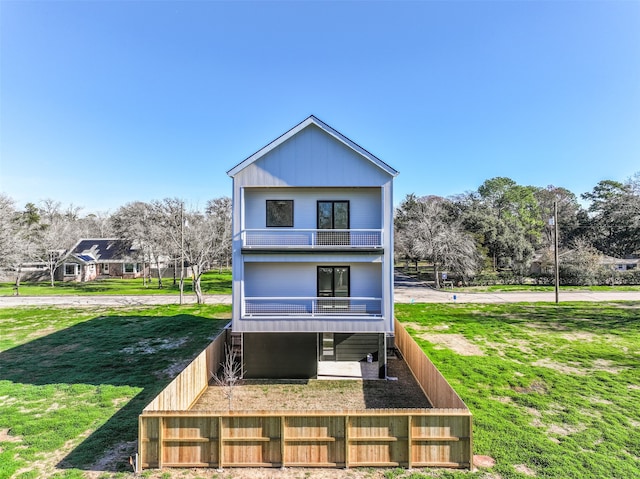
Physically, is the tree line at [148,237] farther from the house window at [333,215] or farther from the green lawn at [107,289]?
the house window at [333,215]

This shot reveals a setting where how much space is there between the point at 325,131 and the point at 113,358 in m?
15.1

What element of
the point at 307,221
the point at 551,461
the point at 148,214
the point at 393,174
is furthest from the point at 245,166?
the point at 148,214

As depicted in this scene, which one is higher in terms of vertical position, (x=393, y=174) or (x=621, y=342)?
(x=393, y=174)

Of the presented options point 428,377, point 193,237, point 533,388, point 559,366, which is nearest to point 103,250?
point 193,237

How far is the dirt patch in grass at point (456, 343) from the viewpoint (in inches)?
704

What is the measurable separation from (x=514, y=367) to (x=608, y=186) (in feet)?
194

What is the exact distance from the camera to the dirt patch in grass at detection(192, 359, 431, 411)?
12.2 meters

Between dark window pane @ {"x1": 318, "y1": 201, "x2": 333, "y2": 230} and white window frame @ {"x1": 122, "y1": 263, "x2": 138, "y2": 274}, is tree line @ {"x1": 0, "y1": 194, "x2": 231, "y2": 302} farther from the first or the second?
dark window pane @ {"x1": 318, "y1": 201, "x2": 333, "y2": 230}

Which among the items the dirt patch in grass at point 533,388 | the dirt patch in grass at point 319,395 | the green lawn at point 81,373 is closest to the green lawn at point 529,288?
the dirt patch in grass at point 533,388

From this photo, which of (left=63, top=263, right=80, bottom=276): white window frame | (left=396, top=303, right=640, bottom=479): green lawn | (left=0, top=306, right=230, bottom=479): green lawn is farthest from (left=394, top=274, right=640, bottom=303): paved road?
(left=63, top=263, right=80, bottom=276): white window frame

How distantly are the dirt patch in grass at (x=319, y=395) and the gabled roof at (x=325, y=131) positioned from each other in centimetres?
857

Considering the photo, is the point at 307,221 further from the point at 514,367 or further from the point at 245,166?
the point at 514,367

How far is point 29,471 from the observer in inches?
327

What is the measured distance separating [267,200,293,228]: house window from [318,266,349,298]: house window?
243 cm
